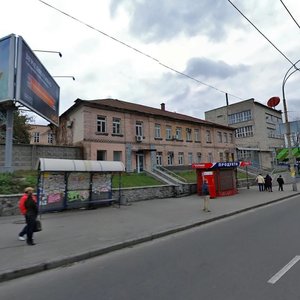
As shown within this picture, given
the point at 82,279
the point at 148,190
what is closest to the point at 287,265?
the point at 82,279

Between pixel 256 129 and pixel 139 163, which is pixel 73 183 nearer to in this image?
pixel 139 163

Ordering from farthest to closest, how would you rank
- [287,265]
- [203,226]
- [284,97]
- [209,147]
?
[209,147] → [284,97] → [203,226] → [287,265]

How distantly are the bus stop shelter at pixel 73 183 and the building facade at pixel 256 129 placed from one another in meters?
42.1

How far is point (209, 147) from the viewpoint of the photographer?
42.0 metres

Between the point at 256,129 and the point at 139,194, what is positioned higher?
the point at 256,129

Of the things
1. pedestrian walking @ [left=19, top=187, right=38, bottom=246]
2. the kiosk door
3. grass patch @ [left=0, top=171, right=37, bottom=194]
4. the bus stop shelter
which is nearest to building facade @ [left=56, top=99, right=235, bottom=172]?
the kiosk door

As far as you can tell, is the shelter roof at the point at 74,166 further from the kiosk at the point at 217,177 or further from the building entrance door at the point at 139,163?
the building entrance door at the point at 139,163

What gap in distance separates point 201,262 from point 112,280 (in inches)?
78.4

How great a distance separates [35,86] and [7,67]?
260 centimetres

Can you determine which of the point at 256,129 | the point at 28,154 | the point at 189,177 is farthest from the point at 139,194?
the point at 256,129

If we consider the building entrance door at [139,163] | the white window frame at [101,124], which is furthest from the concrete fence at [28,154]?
the building entrance door at [139,163]

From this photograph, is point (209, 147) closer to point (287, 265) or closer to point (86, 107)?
point (86, 107)

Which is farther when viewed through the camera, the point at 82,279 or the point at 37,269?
the point at 37,269

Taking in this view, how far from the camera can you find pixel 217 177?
2269 cm
